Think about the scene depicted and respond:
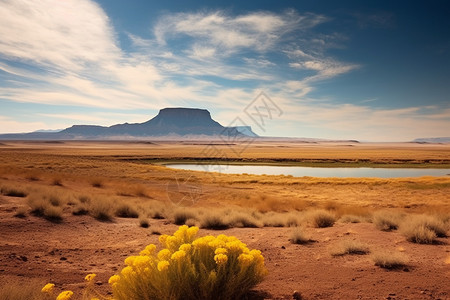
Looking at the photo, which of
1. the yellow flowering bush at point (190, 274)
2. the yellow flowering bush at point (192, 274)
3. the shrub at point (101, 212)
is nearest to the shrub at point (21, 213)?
the shrub at point (101, 212)

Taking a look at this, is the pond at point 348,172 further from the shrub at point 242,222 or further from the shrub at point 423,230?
the shrub at point 423,230

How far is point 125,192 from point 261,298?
16.9 meters

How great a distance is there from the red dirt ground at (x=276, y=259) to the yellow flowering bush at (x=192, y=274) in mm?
807

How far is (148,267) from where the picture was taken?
3809 millimetres

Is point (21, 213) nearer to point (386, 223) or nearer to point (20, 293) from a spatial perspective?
point (20, 293)

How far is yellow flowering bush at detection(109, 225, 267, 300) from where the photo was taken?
371 centimetres

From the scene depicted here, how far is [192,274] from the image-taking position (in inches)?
152

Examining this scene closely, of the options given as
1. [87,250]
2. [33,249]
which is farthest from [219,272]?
[33,249]

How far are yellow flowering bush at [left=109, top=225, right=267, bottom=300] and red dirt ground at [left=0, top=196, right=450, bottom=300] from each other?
0.81 meters

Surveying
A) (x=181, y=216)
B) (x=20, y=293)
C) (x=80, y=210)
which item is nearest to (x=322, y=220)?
(x=181, y=216)

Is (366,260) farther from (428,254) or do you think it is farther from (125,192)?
(125,192)

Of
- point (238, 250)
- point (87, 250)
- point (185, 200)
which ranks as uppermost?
point (238, 250)

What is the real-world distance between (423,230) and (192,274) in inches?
251

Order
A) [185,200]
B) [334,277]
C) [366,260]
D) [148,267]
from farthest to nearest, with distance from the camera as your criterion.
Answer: [185,200], [366,260], [334,277], [148,267]
